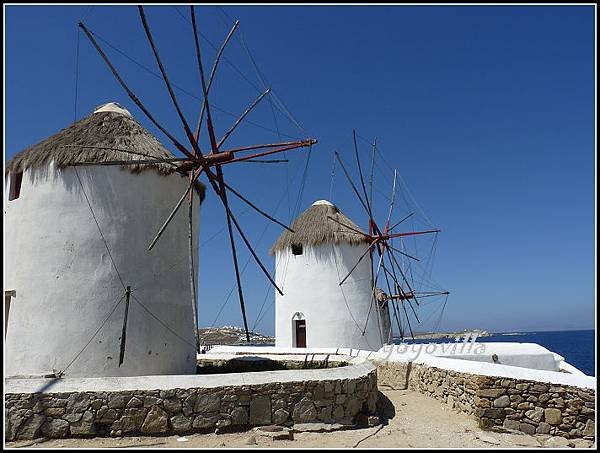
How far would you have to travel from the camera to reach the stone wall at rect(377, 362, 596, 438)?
651 cm

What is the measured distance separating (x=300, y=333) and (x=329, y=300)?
181cm

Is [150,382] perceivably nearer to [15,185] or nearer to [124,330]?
[124,330]

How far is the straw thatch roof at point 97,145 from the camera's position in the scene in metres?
7.89

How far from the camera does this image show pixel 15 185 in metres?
8.34

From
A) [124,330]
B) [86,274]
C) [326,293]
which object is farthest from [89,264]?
[326,293]

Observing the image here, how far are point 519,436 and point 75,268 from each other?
24.0ft

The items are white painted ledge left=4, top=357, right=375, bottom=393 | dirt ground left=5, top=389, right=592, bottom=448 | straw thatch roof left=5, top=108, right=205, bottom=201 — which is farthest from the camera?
straw thatch roof left=5, top=108, right=205, bottom=201

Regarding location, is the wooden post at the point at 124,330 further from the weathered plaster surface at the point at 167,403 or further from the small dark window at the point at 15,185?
the small dark window at the point at 15,185

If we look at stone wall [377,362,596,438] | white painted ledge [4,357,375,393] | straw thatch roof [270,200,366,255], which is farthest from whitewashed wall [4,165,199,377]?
straw thatch roof [270,200,366,255]

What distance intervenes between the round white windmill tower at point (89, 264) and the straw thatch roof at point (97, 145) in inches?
0.9

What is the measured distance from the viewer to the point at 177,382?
6094 millimetres

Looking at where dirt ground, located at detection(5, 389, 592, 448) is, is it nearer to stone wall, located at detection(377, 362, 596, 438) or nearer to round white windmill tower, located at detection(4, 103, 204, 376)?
stone wall, located at detection(377, 362, 596, 438)

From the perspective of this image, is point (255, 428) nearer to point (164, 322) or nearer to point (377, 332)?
point (164, 322)

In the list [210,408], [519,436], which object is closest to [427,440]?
[519,436]
